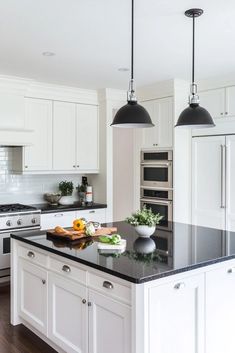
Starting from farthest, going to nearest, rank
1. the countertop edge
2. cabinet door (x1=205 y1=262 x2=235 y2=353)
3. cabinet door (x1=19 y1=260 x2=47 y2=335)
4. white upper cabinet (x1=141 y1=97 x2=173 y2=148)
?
white upper cabinet (x1=141 y1=97 x2=173 y2=148), cabinet door (x1=19 y1=260 x2=47 y2=335), cabinet door (x1=205 y1=262 x2=235 y2=353), the countertop edge

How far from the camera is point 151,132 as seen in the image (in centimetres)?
534

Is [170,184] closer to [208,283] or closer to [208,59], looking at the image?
[208,59]

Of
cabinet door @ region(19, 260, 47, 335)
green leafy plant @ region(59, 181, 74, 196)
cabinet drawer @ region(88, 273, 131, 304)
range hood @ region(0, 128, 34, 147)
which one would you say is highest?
range hood @ region(0, 128, 34, 147)

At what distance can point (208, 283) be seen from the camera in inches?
95.1

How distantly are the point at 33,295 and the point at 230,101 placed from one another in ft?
10.6

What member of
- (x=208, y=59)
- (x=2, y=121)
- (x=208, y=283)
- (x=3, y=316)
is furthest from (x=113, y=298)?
(x=2, y=121)

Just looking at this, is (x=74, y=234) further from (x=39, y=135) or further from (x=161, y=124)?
(x=161, y=124)

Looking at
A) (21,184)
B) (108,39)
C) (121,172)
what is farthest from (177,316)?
(121,172)

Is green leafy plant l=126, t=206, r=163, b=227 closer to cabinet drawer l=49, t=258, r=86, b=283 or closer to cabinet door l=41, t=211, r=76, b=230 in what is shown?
cabinet drawer l=49, t=258, r=86, b=283

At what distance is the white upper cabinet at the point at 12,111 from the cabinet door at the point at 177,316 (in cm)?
322

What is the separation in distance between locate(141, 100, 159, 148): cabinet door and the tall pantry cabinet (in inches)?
22.4

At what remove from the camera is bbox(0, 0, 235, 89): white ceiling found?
267 cm

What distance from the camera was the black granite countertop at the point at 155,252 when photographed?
84.1 inches

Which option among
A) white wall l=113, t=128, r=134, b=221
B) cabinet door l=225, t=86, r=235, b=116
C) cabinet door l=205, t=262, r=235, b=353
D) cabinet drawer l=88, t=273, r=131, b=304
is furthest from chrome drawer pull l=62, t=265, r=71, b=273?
white wall l=113, t=128, r=134, b=221
